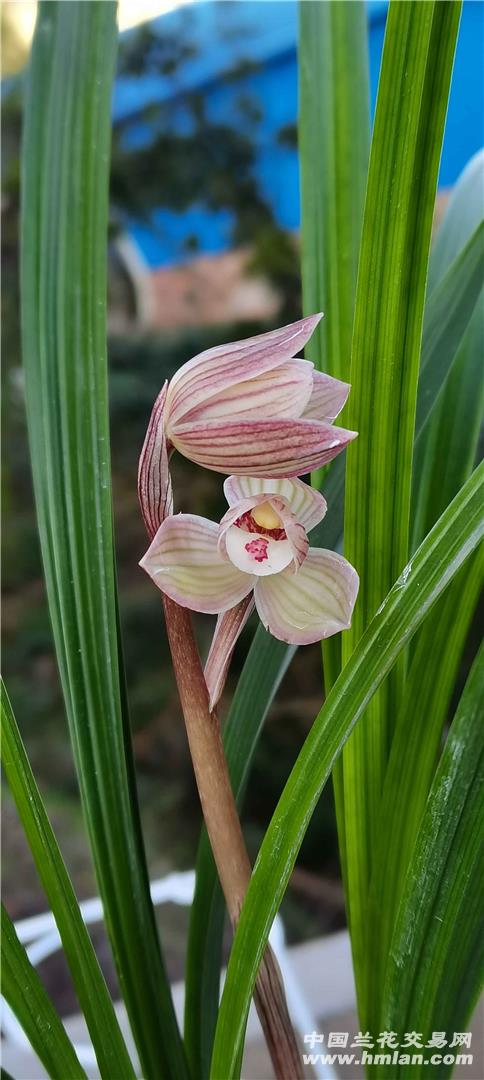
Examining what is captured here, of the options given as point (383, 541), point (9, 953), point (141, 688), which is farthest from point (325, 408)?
point (141, 688)

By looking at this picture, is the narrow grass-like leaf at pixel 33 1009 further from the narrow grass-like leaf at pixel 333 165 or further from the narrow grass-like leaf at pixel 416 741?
the narrow grass-like leaf at pixel 333 165

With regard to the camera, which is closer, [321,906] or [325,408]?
[325,408]

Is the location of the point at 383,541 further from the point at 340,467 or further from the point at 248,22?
the point at 248,22

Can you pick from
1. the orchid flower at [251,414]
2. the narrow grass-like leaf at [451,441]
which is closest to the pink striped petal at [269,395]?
the orchid flower at [251,414]

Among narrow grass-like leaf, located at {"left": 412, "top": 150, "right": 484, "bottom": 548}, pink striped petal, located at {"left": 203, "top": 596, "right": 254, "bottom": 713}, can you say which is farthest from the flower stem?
narrow grass-like leaf, located at {"left": 412, "top": 150, "right": 484, "bottom": 548}

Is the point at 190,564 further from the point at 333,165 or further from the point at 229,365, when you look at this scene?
the point at 333,165

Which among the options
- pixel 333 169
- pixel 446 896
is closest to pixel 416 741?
pixel 446 896

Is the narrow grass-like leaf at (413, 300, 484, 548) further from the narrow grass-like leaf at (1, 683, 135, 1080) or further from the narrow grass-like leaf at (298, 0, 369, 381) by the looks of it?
Result: the narrow grass-like leaf at (1, 683, 135, 1080)
